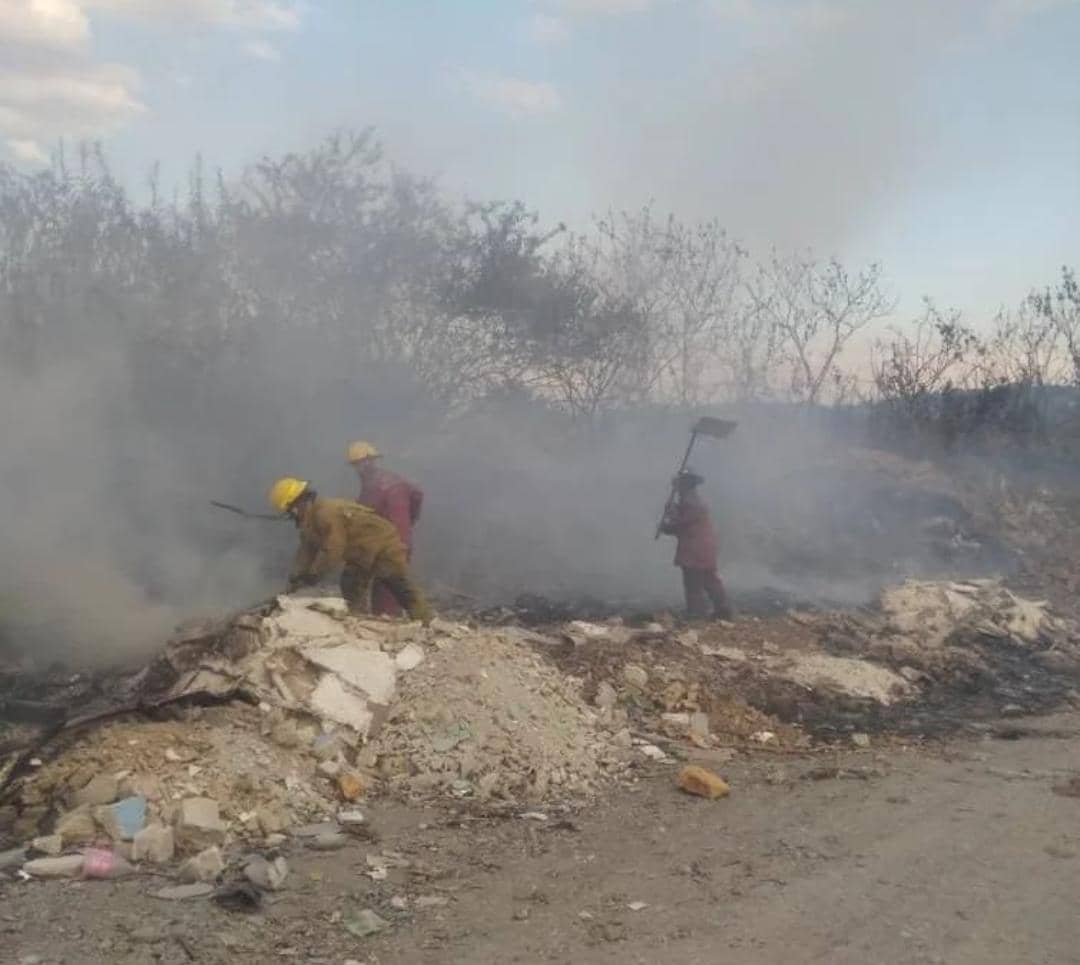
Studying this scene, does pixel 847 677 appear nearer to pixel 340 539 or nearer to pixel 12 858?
pixel 340 539

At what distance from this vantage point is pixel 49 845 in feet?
14.9

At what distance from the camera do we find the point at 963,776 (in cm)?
621

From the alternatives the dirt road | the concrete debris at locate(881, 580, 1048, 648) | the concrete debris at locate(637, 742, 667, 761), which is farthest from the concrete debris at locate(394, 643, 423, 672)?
the concrete debris at locate(881, 580, 1048, 648)

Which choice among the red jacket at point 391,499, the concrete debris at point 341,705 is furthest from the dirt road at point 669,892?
the red jacket at point 391,499

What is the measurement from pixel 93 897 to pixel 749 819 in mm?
2858

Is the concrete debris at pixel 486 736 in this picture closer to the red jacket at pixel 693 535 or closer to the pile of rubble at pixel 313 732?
the pile of rubble at pixel 313 732

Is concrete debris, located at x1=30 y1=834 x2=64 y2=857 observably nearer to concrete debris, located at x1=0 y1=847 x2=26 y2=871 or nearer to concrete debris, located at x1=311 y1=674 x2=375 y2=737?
concrete debris, located at x1=0 y1=847 x2=26 y2=871

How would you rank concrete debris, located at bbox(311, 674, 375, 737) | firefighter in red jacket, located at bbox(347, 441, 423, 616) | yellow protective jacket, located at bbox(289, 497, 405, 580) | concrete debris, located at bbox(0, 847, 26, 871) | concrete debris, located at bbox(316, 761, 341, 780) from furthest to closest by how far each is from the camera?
1. firefighter in red jacket, located at bbox(347, 441, 423, 616)
2. yellow protective jacket, located at bbox(289, 497, 405, 580)
3. concrete debris, located at bbox(311, 674, 375, 737)
4. concrete debris, located at bbox(316, 761, 341, 780)
5. concrete debris, located at bbox(0, 847, 26, 871)

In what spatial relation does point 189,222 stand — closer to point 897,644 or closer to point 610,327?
point 610,327

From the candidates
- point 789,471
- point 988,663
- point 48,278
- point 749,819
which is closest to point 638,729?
point 749,819

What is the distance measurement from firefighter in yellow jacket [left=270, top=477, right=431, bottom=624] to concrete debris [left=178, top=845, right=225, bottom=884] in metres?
3.06

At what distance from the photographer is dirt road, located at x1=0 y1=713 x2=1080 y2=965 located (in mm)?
3893

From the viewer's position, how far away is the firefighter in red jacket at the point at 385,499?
8.62 meters

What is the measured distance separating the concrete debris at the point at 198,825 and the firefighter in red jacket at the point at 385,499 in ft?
12.1
